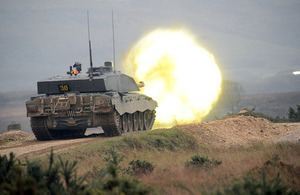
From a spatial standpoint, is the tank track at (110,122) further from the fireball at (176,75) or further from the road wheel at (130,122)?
the fireball at (176,75)

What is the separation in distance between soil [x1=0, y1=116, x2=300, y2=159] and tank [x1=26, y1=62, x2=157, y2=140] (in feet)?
2.49

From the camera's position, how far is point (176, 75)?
37000mm

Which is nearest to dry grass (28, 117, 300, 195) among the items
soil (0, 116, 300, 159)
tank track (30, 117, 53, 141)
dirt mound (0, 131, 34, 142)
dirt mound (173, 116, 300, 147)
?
dirt mound (173, 116, 300, 147)

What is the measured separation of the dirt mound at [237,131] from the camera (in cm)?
2200

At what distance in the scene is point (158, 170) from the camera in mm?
13172

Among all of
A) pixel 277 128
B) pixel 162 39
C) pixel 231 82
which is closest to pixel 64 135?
pixel 277 128

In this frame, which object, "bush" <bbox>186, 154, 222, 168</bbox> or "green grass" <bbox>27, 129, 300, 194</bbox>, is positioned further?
"bush" <bbox>186, 154, 222, 168</bbox>

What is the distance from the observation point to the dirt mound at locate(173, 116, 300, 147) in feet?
72.2

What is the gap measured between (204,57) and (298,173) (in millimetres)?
27529

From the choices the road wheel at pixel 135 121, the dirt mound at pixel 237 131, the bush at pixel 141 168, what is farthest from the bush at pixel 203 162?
the road wheel at pixel 135 121

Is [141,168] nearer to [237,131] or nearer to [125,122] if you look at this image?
[237,131]

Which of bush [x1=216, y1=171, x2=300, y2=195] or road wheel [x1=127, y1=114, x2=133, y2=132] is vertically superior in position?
bush [x1=216, y1=171, x2=300, y2=195]

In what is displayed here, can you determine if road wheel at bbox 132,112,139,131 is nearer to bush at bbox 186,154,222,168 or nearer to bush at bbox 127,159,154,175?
bush at bbox 127,159,154,175

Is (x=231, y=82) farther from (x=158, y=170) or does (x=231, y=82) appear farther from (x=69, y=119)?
(x=158, y=170)
